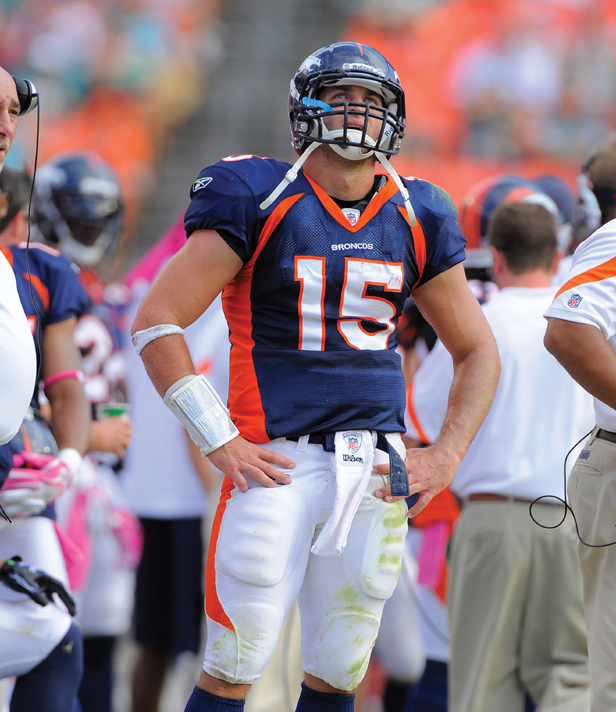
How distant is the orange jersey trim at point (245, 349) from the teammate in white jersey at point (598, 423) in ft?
2.72

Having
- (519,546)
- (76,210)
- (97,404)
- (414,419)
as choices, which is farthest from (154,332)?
(76,210)

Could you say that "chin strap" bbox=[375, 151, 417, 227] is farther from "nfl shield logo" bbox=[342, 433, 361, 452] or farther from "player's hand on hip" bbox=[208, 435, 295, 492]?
"player's hand on hip" bbox=[208, 435, 295, 492]

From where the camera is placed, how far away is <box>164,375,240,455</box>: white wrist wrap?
254 cm

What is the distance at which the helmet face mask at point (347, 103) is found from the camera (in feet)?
8.71

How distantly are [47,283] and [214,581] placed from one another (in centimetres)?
128

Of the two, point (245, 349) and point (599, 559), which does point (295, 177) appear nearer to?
point (245, 349)

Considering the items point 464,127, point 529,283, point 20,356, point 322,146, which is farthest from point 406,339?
point 464,127

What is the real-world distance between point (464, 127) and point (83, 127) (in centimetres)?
550

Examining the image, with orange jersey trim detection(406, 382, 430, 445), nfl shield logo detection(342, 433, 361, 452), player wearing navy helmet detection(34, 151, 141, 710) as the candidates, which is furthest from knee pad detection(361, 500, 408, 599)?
player wearing navy helmet detection(34, 151, 141, 710)

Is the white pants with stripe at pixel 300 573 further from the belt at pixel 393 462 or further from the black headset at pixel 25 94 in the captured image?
the black headset at pixel 25 94

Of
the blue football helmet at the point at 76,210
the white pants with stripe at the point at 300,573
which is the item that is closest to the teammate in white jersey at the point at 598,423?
the white pants with stripe at the point at 300,573

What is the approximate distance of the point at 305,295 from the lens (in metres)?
2.64

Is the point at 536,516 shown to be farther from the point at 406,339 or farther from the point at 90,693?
the point at 90,693

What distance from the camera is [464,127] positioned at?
1471 cm
